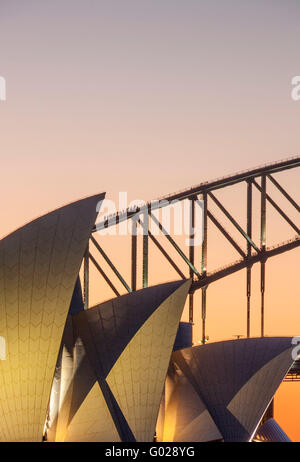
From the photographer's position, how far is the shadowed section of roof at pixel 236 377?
5419cm

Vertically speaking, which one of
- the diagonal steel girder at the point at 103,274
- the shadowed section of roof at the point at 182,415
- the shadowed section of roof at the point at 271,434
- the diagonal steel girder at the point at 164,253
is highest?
the diagonal steel girder at the point at 164,253

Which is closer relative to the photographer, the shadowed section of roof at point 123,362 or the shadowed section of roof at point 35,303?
the shadowed section of roof at point 35,303

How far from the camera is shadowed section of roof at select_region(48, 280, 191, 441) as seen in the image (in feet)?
152

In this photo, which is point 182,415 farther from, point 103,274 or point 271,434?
point 103,274

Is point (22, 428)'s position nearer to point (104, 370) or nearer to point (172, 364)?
point (104, 370)

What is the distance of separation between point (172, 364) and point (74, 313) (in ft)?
22.9

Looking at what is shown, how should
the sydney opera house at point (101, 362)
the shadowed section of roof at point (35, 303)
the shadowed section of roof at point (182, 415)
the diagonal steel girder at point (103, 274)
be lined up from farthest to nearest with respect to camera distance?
1. the diagonal steel girder at point (103, 274)
2. the shadowed section of roof at point (182, 415)
3. the sydney opera house at point (101, 362)
4. the shadowed section of roof at point (35, 303)

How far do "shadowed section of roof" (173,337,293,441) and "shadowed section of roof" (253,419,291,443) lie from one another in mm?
7154

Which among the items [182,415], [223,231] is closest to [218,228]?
[223,231]

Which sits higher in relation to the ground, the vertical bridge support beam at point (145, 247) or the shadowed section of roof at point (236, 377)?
the vertical bridge support beam at point (145, 247)

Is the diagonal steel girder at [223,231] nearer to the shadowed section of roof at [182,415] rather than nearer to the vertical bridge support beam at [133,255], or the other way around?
the vertical bridge support beam at [133,255]

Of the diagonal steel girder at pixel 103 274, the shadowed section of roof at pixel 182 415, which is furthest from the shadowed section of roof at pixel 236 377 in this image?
the diagonal steel girder at pixel 103 274

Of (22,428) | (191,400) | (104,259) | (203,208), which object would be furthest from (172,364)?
(203,208)

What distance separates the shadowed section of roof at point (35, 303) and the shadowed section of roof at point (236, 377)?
41.0 ft
